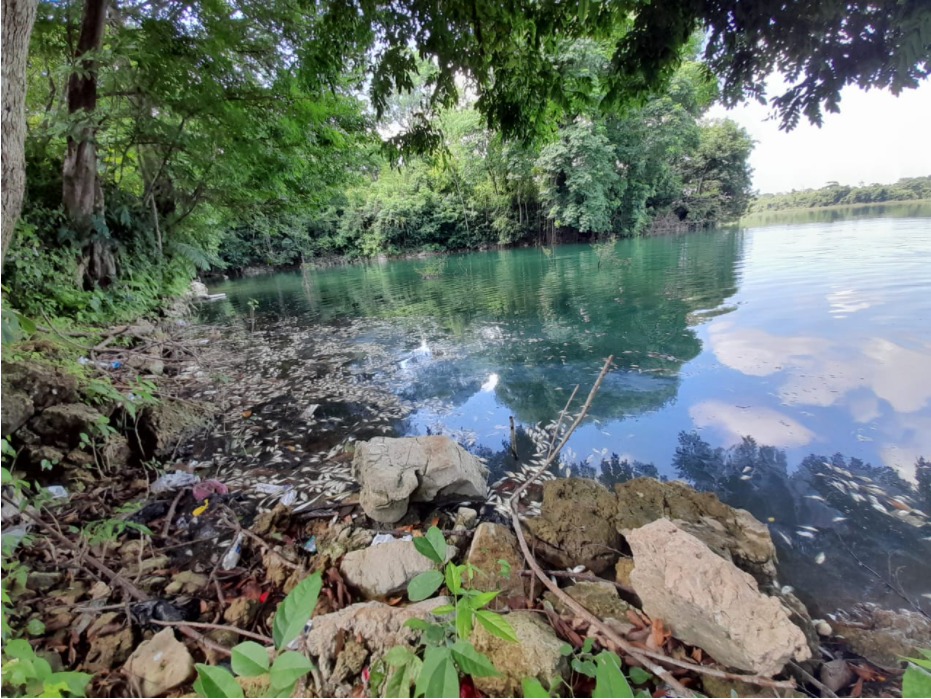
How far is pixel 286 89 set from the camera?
24.6 ft

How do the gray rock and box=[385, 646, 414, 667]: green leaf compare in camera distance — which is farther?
the gray rock

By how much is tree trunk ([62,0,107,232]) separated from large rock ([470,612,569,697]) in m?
8.86

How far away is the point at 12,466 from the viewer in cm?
300

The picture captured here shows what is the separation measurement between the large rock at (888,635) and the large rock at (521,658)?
183cm

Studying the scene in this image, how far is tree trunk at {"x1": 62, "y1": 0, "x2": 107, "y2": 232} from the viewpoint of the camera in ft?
20.5

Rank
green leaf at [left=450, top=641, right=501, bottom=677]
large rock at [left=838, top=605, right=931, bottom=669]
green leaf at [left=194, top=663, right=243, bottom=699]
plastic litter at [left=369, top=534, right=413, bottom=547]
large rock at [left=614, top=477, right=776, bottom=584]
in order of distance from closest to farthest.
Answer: green leaf at [left=194, top=663, right=243, bottom=699]
green leaf at [left=450, top=641, right=501, bottom=677]
large rock at [left=838, top=605, right=931, bottom=669]
large rock at [left=614, top=477, right=776, bottom=584]
plastic litter at [left=369, top=534, right=413, bottom=547]

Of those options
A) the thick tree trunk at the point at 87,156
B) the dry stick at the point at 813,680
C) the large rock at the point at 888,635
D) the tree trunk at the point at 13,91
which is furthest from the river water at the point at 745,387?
the thick tree trunk at the point at 87,156

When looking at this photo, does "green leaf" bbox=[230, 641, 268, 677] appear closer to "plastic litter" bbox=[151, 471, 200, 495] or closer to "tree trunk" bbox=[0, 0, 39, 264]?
"tree trunk" bbox=[0, 0, 39, 264]

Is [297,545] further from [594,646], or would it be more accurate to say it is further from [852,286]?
[852,286]

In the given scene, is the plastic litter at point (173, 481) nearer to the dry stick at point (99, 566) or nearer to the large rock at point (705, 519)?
the dry stick at point (99, 566)

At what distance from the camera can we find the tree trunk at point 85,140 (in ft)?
20.5

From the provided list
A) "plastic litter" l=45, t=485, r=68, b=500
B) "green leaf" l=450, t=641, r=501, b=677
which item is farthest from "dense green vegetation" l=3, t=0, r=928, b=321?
"green leaf" l=450, t=641, r=501, b=677

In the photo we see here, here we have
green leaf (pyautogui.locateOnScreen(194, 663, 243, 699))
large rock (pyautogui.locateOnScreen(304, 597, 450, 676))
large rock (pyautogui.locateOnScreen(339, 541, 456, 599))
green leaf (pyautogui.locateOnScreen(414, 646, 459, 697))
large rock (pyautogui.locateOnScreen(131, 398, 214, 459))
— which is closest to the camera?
green leaf (pyautogui.locateOnScreen(194, 663, 243, 699))

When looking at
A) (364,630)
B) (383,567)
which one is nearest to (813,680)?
(364,630)
